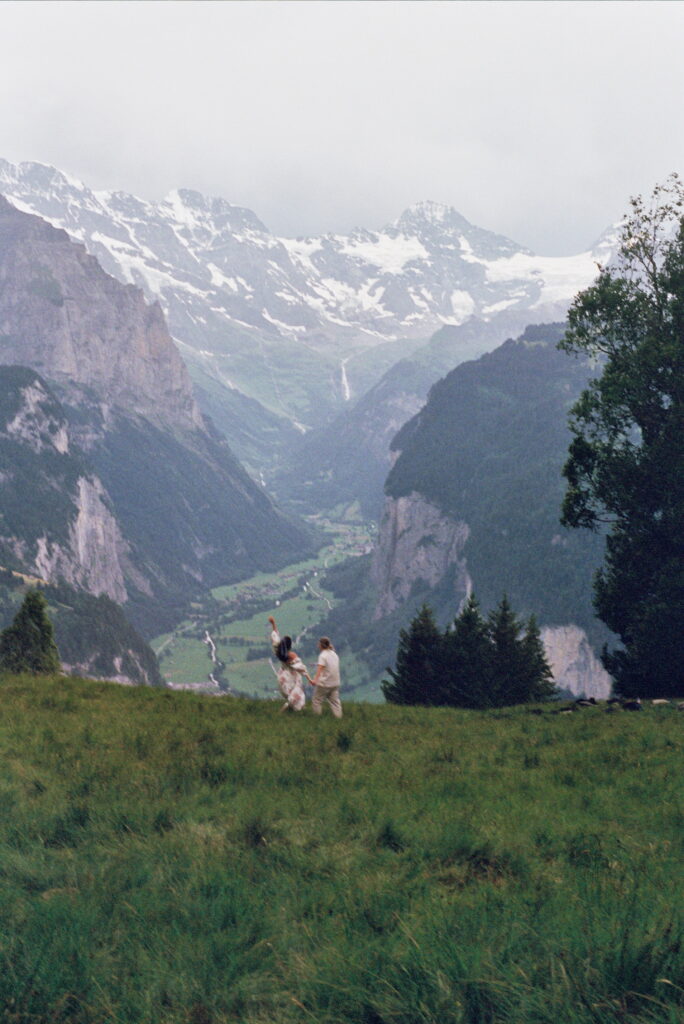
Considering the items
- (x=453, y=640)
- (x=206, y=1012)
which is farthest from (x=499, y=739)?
(x=453, y=640)

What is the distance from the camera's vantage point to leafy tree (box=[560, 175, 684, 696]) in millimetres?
31594

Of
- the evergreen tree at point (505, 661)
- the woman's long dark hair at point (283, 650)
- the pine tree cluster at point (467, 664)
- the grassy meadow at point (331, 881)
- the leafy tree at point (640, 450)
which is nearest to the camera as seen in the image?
the grassy meadow at point (331, 881)

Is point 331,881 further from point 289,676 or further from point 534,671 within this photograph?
point 534,671

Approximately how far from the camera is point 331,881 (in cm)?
738

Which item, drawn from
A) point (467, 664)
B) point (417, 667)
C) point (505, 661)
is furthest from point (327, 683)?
point (505, 661)

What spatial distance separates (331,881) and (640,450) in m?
29.2

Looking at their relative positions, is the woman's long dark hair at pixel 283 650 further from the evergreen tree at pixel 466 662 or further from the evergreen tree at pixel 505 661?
the evergreen tree at pixel 466 662

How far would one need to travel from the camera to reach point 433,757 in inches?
554

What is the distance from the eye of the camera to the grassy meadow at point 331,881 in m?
5.04

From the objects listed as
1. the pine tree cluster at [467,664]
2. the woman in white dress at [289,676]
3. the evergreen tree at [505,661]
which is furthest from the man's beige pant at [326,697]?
the pine tree cluster at [467,664]

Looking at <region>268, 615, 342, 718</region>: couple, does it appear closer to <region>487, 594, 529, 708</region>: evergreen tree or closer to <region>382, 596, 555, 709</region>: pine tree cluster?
<region>487, 594, 529, 708</region>: evergreen tree

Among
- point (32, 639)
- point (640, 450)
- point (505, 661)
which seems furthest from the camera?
point (505, 661)

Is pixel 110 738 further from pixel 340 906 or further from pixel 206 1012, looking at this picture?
pixel 206 1012

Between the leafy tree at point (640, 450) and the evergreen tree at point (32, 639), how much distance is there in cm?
2558
